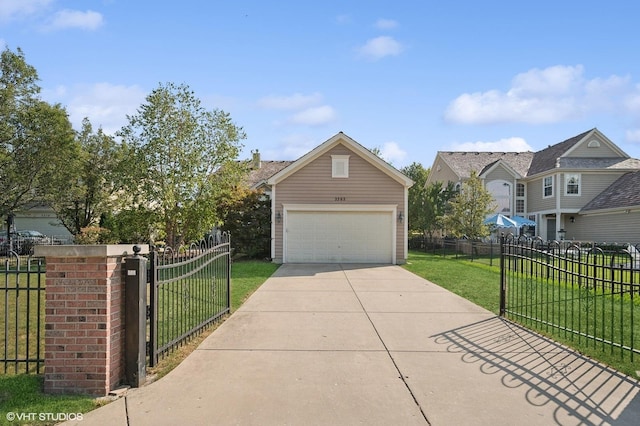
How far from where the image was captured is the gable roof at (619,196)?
23.2m

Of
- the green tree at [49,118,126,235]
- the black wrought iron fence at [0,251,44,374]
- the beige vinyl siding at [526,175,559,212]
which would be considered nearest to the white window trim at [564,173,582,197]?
the beige vinyl siding at [526,175,559,212]

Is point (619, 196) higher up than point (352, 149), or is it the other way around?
point (352, 149)

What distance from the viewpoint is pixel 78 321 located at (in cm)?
405

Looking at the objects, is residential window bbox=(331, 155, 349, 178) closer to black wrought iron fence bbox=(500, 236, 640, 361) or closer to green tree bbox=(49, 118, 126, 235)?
black wrought iron fence bbox=(500, 236, 640, 361)

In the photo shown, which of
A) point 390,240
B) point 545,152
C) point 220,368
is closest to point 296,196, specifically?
point 390,240

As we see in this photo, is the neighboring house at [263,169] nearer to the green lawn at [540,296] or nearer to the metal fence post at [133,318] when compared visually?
the green lawn at [540,296]

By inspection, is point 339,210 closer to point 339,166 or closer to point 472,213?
point 339,166

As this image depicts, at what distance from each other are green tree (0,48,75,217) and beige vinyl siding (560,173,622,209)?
29444 millimetres

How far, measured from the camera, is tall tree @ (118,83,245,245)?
17.0 m

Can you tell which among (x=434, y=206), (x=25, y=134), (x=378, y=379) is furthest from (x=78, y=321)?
(x=434, y=206)

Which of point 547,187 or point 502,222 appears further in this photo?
point 547,187

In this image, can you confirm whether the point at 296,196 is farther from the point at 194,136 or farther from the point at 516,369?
the point at 516,369

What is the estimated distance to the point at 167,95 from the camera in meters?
17.1

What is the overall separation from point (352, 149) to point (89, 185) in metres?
Result: 16.0
